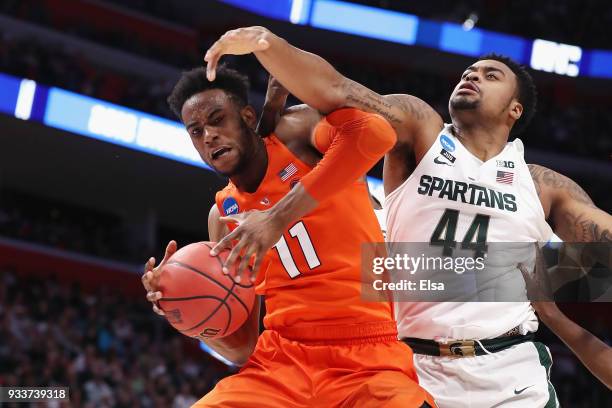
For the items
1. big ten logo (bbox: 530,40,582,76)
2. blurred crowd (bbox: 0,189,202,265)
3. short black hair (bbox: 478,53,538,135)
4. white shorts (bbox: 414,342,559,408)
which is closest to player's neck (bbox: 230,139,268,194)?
white shorts (bbox: 414,342,559,408)

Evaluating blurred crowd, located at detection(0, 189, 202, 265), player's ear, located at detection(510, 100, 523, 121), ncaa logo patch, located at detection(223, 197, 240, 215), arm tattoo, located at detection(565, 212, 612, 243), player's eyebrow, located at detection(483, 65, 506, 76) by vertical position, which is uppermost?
player's eyebrow, located at detection(483, 65, 506, 76)

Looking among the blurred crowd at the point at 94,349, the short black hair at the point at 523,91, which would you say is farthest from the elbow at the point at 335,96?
the blurred crowd at the point at 94,349

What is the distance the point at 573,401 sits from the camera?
15.5m

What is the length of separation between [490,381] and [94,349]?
9.42 meters

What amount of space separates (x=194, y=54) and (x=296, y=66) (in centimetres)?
1632

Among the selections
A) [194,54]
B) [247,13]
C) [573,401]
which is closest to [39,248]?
[194,54]

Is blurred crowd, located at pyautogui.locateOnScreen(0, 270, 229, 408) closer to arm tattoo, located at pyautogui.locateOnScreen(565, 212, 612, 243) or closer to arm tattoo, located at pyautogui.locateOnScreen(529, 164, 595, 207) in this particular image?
arm tattoo, located at pyautogui.locateOnScreen(529, 164, 595, 207)

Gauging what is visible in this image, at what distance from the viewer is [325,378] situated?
3344 millimetres

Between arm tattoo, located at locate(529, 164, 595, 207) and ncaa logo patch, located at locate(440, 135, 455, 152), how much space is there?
42 centimetres

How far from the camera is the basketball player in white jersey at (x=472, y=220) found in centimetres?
370

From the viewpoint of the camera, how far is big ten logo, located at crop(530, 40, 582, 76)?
69.4 feet

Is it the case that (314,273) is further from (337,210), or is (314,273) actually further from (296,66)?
(296,66)

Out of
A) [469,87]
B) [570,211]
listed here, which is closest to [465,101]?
[469,87]

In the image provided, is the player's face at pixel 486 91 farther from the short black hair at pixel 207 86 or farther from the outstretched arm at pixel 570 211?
the short black hair at pixel 207 86
